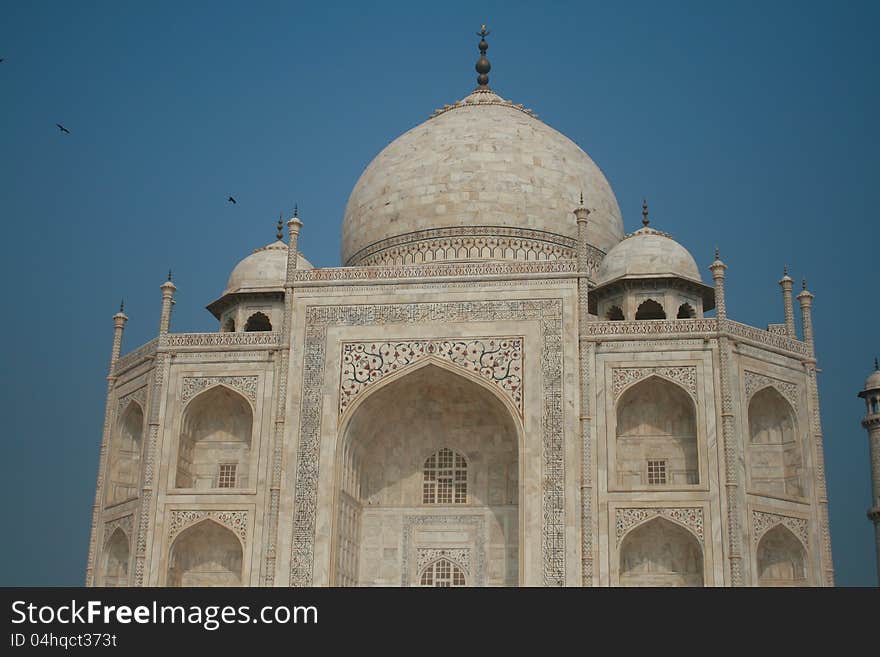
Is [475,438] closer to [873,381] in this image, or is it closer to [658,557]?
[658,557]

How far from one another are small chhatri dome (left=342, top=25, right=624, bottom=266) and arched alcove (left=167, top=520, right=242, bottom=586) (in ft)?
21.5

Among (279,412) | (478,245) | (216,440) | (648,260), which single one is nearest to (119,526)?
(216,440)

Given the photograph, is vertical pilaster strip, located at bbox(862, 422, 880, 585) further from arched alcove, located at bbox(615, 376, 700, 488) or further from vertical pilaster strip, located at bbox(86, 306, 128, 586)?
vertical pilaster strip, located at bbox(86, 306, 128, 586)

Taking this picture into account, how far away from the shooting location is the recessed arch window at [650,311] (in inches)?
853

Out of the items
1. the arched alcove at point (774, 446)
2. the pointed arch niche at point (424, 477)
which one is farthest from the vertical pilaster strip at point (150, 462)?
the arched alcove at point (774, 446)

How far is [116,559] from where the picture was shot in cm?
2091

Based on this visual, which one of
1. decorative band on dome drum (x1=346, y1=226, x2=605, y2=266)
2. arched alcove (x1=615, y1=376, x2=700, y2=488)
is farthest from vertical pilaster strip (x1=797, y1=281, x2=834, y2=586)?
decorative band on dome drum (x1=346, y1=226, x2=605, y2=266)

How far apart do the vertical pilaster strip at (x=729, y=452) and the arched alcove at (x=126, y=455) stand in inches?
390

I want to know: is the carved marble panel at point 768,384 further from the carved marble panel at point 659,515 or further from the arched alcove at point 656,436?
the carved marble panel at point 659,515

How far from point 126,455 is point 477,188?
8.30 metres
